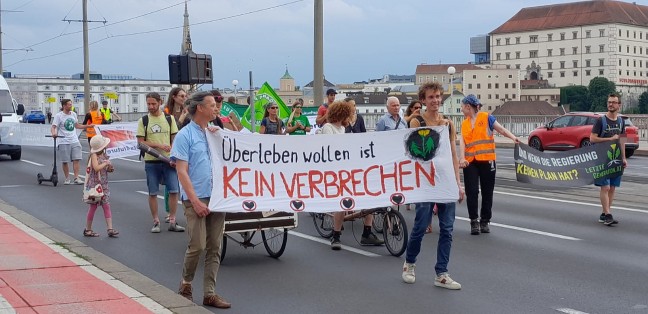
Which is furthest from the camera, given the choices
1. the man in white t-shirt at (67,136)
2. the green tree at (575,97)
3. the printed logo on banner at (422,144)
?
the green tree at (575,97)

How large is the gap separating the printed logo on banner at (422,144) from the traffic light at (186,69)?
10.3 m

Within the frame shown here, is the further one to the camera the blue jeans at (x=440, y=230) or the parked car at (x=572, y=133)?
the parked car at (x=572, y=133)

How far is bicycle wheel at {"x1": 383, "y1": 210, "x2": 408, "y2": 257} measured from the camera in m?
10.4

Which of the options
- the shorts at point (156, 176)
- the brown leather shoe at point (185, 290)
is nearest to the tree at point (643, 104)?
the shorts at point (156, 176)

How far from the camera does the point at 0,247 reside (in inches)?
404

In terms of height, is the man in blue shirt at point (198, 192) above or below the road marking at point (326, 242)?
above

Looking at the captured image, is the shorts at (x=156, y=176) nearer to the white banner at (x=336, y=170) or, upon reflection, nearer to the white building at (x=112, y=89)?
the white banner at (x=336, y=170)

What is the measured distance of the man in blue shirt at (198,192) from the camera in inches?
289

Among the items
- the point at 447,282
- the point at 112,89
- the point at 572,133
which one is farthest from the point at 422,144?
the point at 112,89

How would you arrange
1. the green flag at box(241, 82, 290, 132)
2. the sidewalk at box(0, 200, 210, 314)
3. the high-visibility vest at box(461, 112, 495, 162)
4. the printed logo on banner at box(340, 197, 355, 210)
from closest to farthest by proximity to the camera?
the sidewalk at box(0, 200, 210, 314)
the printed logo on banner at box(340, 197, 355, 210)
the high-visibility vest at box(461, 112, 495, 162)
the green flag at box(241, 82, 290, 132)

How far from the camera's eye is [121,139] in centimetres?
1897

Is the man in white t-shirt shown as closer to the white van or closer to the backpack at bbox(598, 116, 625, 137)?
the white van

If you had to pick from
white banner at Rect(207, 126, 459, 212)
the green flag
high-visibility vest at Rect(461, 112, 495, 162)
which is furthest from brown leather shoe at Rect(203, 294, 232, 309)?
the green flag

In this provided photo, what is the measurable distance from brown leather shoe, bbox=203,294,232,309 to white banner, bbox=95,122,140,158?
1159 cm
